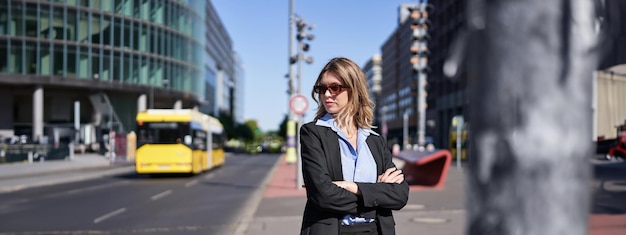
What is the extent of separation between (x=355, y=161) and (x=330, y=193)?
282 mm

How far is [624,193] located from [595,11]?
7.77 ft

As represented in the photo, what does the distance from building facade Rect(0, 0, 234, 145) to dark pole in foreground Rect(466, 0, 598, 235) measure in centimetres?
4546

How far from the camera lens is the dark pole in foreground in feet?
2.98

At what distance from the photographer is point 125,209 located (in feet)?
42.1

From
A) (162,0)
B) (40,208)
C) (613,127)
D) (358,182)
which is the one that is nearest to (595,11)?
(613,127)

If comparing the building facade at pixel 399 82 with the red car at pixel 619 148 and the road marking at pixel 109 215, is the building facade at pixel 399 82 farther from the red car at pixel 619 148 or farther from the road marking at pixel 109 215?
the red car at pixel 619 148

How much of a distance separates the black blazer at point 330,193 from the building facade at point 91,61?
43.8 m

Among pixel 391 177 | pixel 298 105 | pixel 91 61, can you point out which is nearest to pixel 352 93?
pixel 391 177

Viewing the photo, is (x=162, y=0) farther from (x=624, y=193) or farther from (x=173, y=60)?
(x=624, y=193)

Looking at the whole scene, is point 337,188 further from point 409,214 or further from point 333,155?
point 409,214

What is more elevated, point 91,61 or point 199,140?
point 91,61

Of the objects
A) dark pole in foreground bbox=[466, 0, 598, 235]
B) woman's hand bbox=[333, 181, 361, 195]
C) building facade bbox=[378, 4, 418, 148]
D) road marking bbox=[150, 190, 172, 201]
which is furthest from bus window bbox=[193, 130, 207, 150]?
building facade bbox=[378, 4, 418, 148]

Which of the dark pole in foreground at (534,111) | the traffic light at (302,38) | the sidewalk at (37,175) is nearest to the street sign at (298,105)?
the traffic light at (302,38)

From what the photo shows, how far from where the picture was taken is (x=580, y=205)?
3.05 feet
